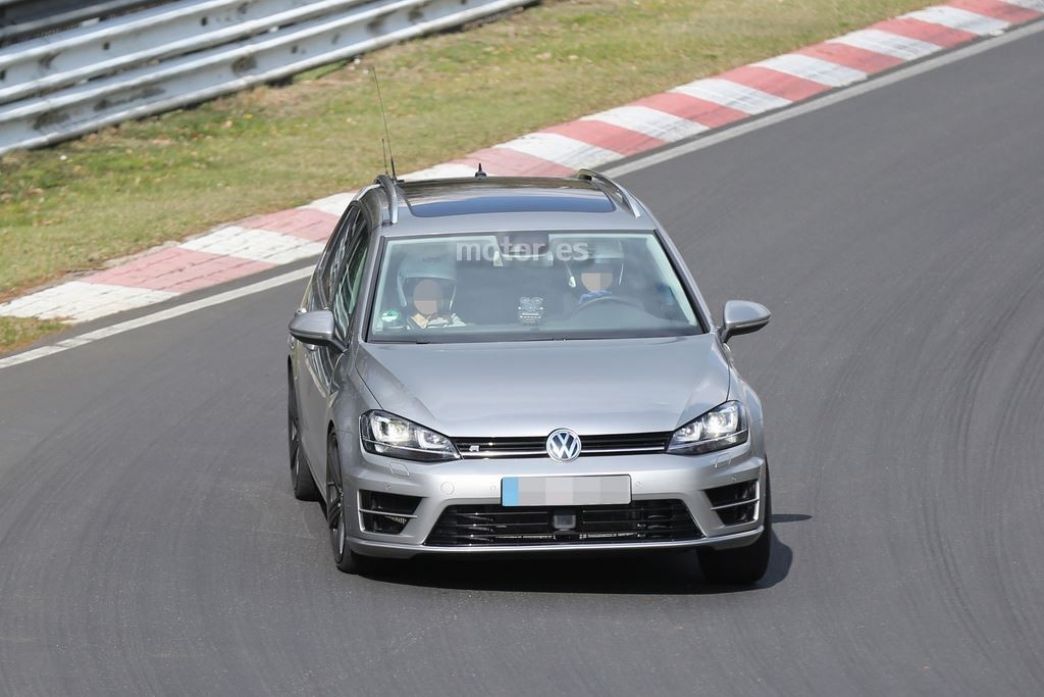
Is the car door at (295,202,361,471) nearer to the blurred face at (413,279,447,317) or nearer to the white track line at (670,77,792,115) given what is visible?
the blurred face at (413,279,447,317)

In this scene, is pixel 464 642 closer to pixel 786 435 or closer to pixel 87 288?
pixel 786 435

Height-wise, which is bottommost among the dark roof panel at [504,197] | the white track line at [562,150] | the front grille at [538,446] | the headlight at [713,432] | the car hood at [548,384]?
the white track line at [562,150]

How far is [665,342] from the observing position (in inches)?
332

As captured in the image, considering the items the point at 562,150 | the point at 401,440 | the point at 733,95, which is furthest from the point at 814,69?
the point at 401,440

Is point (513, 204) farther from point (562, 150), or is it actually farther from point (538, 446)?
point (562, 150)

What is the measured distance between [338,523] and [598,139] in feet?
31.4

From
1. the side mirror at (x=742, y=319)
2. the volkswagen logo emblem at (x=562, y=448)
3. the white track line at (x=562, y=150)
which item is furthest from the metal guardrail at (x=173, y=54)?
the volkswagen logo emblem at (x=562, y=448)

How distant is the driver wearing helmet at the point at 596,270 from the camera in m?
8.80

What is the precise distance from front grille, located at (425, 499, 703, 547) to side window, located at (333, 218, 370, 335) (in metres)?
1.39

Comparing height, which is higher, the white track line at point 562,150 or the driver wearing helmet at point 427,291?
the driver wearing helmet at point 427,291

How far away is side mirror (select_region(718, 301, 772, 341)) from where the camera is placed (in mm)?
8594

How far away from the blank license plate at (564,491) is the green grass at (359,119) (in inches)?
286

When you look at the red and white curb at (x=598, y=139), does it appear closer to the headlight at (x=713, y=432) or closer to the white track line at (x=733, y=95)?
the white track line at (x=733, y=95)

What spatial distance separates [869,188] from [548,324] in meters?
7.77
